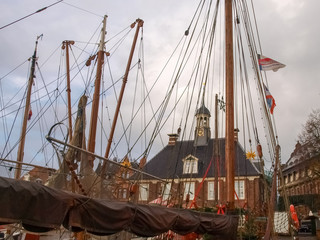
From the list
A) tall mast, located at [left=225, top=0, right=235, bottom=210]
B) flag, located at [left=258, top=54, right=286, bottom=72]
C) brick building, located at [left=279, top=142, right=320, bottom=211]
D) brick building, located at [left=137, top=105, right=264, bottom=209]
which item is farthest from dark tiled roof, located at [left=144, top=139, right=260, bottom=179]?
tall mast, located at [left=225, top=0, right=235, bottom=210]

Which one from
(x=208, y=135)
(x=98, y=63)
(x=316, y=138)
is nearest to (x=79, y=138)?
(x=98, y=63)

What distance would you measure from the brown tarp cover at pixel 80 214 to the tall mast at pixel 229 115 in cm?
155

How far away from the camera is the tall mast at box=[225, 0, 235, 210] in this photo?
1002 centimetres

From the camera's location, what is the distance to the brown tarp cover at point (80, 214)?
4953mm

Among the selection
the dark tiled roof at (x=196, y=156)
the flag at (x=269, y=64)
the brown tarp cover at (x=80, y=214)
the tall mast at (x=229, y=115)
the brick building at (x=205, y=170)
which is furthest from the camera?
the dark tiled roof at (x=196, y=156)

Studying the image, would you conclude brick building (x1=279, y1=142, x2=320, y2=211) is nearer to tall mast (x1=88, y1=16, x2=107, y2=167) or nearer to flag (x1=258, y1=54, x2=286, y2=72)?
flag (x1=258, y1=54, x2=286, y2=72)

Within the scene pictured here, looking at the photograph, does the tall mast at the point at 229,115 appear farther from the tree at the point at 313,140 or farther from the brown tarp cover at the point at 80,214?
the tree at the point at 313,140

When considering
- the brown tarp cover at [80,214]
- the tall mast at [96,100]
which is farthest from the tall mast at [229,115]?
the tall mast at [96,100]

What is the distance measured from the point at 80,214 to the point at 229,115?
6288 mm

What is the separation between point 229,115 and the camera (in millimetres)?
10773

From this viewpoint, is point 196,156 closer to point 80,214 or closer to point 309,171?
point 309,171

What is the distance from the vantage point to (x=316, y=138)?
32031 millimetres

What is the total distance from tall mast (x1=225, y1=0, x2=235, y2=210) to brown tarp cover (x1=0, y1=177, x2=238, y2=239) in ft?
5.10

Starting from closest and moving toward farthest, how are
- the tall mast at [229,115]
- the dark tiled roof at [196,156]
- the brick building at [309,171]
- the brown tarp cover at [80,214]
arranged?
1. the brown tarp cover at [80,214]
2. the tall mast at [229,115]
3. the brick building at [309,171]
4. the dark tiled roof at [196,156]
